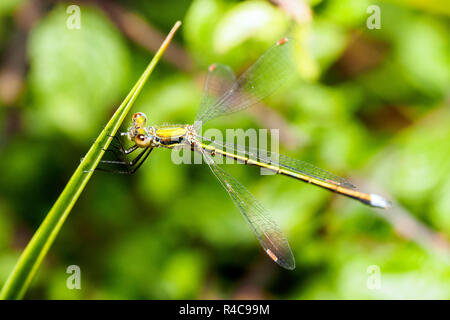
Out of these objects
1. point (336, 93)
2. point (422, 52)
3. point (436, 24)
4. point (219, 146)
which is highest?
point (436, 24)

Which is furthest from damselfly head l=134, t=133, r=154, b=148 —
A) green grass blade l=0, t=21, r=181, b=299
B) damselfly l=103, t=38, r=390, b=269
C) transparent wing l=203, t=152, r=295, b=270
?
green grass blade l=0, t=21, r=181, b=299

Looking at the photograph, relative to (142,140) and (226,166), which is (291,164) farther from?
(142,140)

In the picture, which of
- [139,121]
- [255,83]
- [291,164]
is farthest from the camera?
[291,164]

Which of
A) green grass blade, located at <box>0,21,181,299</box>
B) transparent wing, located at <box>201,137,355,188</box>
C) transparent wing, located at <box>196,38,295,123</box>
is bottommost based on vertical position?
green grass blade, located at <box>0,21,181,299</box>

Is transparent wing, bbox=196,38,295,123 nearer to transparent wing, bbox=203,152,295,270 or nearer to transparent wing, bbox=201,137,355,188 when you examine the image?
transparent wing, bbox=201,137,355,188

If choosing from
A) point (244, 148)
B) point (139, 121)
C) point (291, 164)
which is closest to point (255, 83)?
point (244, 148)
